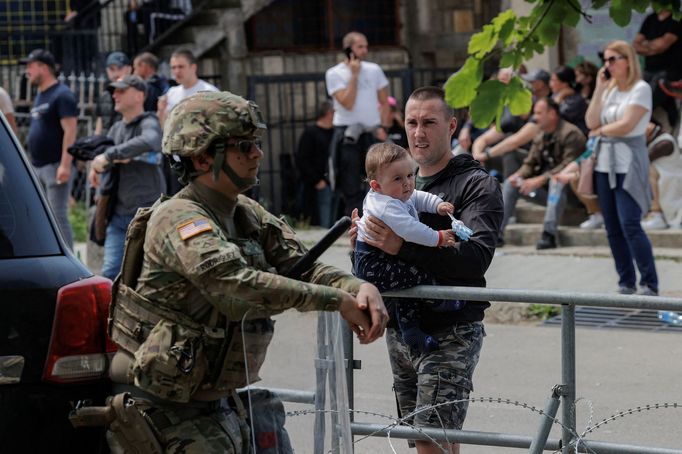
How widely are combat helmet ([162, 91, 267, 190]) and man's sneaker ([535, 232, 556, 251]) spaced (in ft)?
27.6

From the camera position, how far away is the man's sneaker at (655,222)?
39.3 ft

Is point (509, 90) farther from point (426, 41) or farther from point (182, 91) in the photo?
point (426, 41)

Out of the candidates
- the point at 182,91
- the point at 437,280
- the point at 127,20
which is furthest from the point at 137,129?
the point at 127,20

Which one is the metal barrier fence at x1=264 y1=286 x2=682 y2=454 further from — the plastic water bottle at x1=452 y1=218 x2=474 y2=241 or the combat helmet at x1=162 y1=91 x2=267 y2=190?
the combat helmet at x1=162 y1=91 x2=267 y2=190

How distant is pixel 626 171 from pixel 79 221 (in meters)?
7.73

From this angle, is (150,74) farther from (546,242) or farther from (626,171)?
(626,171)

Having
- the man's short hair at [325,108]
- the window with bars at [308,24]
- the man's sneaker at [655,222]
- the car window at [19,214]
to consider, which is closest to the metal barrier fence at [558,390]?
the car window at [19,214]

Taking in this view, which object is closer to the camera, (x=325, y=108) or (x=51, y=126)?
(x=51, y=126)

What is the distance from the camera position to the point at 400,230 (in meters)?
4.71

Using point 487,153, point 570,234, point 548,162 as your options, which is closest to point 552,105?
point 548,162

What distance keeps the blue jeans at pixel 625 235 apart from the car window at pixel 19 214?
6.02m

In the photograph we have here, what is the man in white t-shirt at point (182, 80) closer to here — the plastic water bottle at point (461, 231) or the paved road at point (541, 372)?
the paved road at point (541, 372)

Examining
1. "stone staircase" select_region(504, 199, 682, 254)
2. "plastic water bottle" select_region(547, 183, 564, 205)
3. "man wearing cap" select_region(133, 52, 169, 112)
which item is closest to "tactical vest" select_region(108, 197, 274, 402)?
"stone staircase" select_region(504, 199, 682, 254)

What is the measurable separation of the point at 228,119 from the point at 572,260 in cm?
806
